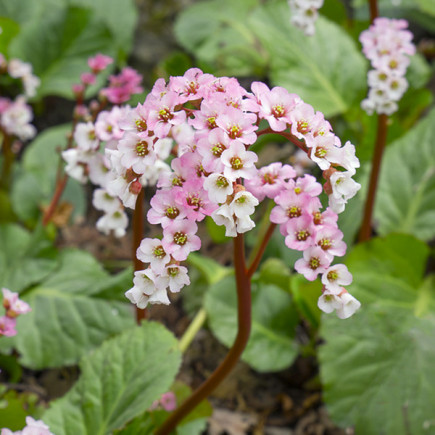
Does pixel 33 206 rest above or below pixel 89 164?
below

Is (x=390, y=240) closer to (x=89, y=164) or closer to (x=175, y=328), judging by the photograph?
(x=175, y=328)

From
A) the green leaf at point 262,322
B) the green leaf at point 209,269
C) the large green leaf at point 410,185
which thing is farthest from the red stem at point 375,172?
the green leaf at point 209,269

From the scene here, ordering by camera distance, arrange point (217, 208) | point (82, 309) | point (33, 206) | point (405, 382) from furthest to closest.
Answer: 1. point (33, 206)
2. point (82, 309)
3. point (405, 382)
4. point (217, 208)

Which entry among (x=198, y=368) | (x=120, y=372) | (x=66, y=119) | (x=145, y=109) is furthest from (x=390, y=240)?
(x=66, y=119)

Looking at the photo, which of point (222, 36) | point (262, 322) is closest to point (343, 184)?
point (262, 322)

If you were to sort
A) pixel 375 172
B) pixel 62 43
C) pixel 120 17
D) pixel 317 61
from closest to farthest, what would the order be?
pixel 375 172 → pixel 317 61 → pixel 62 43 → pixel 120 17

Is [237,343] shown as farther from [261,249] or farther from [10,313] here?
[10,313]
